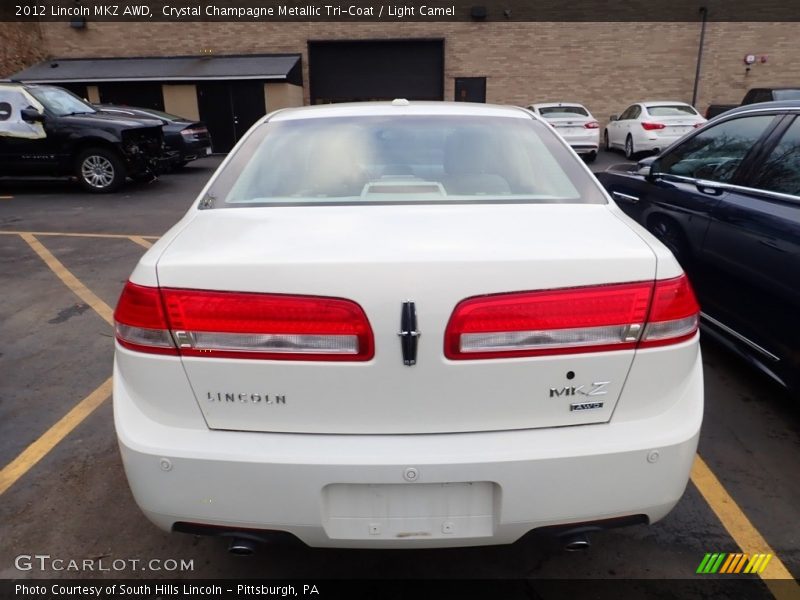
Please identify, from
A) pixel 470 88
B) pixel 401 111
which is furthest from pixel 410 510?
pixel 470 88

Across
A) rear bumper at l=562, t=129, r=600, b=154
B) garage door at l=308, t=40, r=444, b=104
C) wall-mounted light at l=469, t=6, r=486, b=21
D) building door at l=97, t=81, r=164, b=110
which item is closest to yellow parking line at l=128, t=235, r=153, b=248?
rear bumper at l=562, t=129, r=600, b=154

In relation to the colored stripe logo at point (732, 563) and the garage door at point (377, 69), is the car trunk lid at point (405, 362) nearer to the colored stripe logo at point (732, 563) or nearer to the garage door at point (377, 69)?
the colored stripe logo at point (732, 563)

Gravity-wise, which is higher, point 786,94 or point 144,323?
point 144,323

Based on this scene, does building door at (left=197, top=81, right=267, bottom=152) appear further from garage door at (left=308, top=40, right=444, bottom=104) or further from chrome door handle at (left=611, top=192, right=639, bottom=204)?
chrome door handle at (left=611, top=192, right=639, bottom=204)

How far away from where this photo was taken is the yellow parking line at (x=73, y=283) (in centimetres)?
486

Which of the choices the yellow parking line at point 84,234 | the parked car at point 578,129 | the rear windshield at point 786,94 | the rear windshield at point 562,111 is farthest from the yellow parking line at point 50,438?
the rear windshield at point 562,111

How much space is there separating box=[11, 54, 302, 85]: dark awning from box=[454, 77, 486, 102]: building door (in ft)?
17.1

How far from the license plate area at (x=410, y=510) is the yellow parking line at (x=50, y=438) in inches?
75.1

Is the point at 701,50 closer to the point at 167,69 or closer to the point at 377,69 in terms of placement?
the point at 377,69

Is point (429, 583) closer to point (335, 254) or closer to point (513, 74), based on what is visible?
point (335, 254)

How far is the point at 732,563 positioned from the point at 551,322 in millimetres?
1360

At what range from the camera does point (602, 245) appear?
5.68ft

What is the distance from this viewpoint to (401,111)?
277cm

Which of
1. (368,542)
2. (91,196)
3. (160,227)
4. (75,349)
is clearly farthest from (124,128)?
(368,542)
